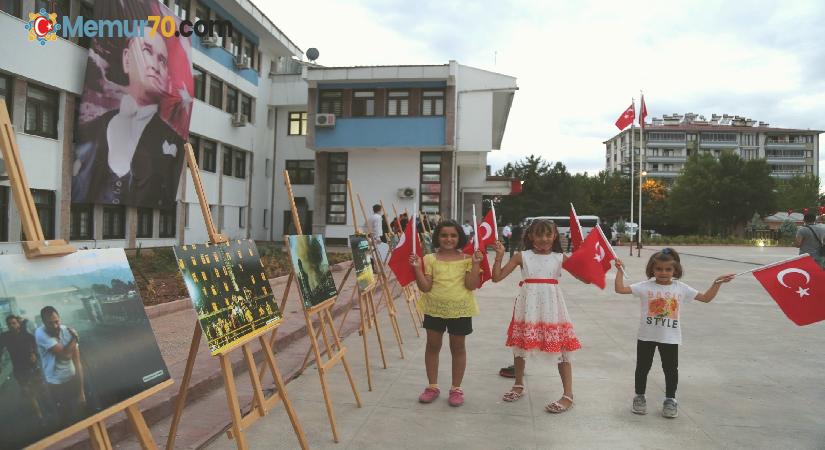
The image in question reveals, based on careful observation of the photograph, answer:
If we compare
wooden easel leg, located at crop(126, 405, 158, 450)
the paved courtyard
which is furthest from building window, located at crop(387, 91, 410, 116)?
wooden easel leg, located at crop(126, 405, 158, 450)

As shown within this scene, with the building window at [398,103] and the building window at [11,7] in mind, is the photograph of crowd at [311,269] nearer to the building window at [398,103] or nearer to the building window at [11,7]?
the building window at [11,7]

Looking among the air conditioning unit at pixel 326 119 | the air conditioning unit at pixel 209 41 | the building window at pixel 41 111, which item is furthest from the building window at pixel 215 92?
the building window at pixel 41 111

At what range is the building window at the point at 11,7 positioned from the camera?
562 inches

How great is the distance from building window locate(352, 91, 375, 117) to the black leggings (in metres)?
23.7

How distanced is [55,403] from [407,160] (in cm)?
2590

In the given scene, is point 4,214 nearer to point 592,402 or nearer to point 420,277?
point 420,277

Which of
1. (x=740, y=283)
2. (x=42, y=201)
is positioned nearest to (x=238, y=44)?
(x=42, y=201)

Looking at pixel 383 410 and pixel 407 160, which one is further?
pixel 407 160

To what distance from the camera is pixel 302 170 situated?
32.5 m

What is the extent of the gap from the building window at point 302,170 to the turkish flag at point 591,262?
28.5 metres

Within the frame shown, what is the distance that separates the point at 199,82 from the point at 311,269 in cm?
2237

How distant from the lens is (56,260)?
2359 millimetres

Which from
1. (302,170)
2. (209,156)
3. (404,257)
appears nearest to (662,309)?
(404,257)

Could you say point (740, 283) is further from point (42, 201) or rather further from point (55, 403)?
point (42, 201)
